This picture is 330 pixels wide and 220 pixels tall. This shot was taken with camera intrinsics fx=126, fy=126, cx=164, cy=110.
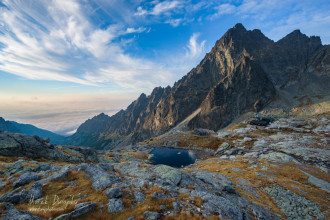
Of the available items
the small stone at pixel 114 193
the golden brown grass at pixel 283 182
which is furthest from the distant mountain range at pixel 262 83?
the small stone at pixel 114 193

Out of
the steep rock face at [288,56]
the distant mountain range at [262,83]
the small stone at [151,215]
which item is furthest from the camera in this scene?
the steep rock face at [288,56]

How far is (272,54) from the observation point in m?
186

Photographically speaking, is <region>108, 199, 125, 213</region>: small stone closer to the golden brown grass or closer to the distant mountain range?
the golden brown grass

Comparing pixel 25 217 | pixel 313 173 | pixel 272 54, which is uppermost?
pixel 272 54

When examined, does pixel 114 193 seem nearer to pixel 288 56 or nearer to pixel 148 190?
pixel 148 190

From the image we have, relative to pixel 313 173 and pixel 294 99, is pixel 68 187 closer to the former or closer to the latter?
pixel 313 173

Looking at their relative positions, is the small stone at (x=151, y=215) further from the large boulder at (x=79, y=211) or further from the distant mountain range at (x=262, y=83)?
the distant mountain range at (x=262, y=83)

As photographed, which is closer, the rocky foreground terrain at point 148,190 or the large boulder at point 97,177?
the rocky foreground terrain at point 148,190

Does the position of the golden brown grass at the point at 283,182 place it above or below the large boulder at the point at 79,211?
below

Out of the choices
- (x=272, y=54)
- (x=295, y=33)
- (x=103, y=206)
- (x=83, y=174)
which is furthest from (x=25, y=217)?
(x=295, y=33)

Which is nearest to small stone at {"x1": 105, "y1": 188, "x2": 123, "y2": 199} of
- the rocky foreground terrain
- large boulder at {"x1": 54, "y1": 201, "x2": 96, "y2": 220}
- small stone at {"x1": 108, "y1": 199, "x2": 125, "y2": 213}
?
the rocky foreground terrain

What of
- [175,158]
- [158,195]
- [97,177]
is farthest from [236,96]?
[97,177]

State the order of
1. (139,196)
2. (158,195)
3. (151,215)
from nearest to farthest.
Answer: (151,215)
(139,196)
(158,195)

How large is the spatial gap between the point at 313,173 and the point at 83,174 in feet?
171
